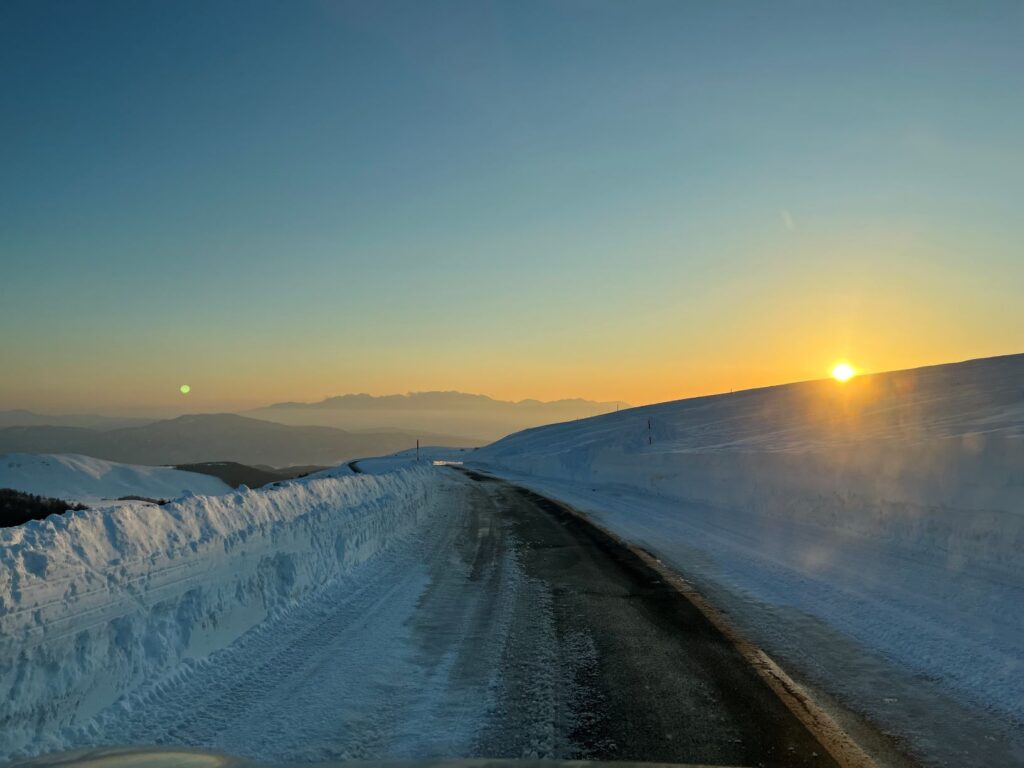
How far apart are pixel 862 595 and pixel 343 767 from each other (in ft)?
24.0

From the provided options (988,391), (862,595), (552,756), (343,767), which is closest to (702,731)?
(552,756)

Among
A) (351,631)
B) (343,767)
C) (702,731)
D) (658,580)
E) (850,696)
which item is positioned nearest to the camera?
(343,767)

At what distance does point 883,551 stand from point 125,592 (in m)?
11.3

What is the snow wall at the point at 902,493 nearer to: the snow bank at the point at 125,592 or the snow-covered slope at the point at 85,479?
the snow bank at the point at 125,592

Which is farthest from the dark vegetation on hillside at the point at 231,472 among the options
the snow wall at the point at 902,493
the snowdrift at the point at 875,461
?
the snow wall at the point at 902,493

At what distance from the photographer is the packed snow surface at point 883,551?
538cm

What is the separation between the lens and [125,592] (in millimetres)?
5832

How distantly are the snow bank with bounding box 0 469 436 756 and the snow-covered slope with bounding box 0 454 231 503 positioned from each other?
3209 cm

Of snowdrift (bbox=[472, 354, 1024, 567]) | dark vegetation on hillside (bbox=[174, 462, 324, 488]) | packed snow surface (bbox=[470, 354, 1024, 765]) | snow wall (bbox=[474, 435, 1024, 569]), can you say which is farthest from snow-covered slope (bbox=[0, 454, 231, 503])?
snow wall (bbox=[474, 435, 1024, 569])

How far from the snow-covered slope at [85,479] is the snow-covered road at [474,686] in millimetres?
33561

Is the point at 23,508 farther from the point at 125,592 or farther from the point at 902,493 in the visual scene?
the point at 902,493

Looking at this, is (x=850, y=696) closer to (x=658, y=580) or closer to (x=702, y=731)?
(x=702, y=731)

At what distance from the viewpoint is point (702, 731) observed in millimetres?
4504

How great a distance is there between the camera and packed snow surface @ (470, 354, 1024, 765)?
5.38 meters
